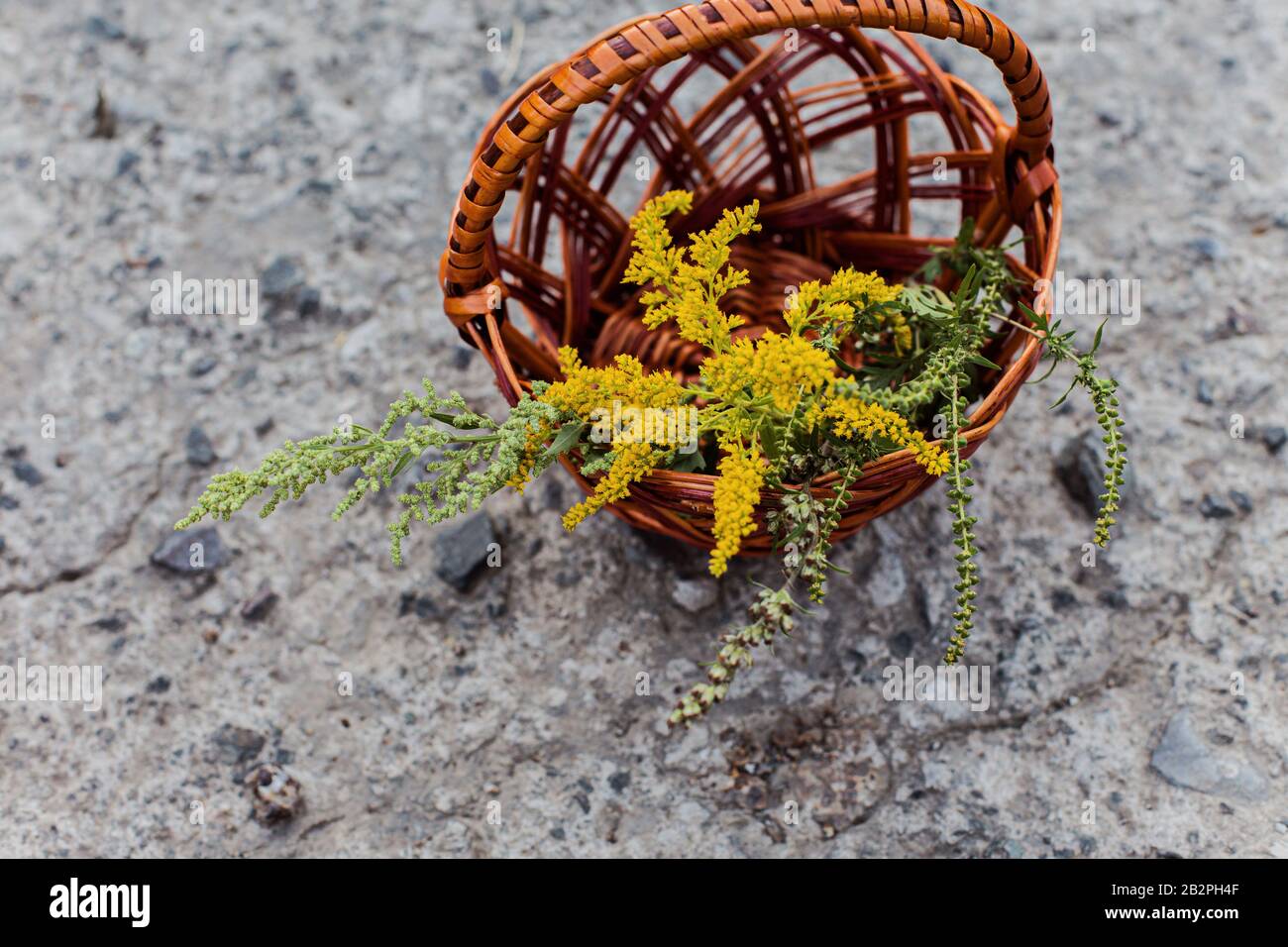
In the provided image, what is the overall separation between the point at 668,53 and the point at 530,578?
0.88 meters

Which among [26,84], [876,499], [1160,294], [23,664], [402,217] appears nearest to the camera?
[876,499]

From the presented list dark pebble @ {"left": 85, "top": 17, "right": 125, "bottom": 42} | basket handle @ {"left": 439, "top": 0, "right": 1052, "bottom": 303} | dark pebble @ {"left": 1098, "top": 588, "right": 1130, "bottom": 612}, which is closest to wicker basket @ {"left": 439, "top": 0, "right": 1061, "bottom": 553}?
basket handle @ {"left": 439, "top": 0, "right": 1052, "bottom": 303}

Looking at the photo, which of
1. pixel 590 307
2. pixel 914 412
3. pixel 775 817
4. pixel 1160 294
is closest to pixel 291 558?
pixel 590 307

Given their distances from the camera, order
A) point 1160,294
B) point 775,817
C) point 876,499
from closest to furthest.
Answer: point 876,499 < point 775,817 < point 1160,294

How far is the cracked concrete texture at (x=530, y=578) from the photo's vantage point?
1.63 m

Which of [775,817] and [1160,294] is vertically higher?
[1160,294]

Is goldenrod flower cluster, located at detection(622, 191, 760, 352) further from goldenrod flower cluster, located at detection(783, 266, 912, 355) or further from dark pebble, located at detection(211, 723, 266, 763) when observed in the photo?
dark pebble, located at detection(211, 723, 266, 763)

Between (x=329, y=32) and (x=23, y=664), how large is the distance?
1396 millimetres

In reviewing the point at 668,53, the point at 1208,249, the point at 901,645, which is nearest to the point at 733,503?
the point at 668,53

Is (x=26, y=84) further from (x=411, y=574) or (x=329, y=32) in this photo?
(x=411, y=574)

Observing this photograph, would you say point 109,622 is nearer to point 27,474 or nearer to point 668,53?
point 27,474

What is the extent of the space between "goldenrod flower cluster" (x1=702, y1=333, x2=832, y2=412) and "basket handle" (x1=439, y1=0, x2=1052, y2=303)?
0.35 meters

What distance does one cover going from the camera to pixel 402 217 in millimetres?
2100

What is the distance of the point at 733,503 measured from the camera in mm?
1165
